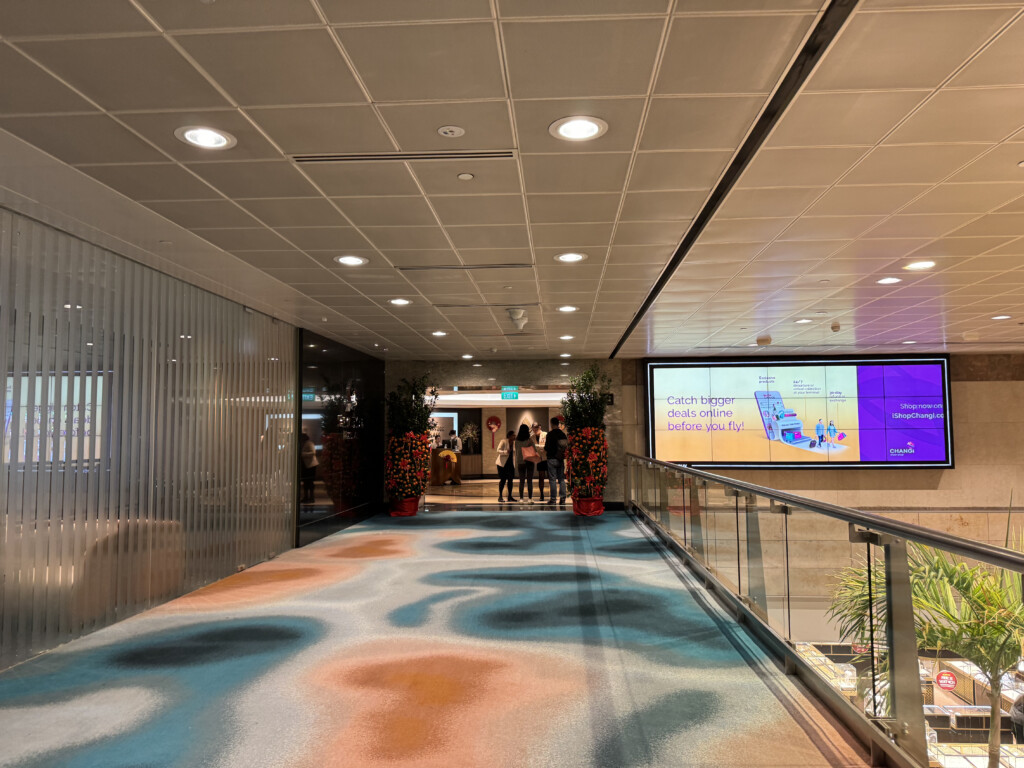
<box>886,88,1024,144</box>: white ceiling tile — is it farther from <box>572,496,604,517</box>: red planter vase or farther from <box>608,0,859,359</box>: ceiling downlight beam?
<box>572,496,604,517</box>: red planter vase

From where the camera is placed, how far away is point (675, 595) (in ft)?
19.7

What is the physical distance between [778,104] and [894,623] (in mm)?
2247

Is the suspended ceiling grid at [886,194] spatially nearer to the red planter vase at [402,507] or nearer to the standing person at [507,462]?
the red planter vase at [402,507]

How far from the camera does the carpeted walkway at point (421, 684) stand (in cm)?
315

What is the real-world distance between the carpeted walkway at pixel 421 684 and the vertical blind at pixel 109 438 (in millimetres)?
372

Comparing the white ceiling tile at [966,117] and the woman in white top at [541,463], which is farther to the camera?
the woman in white top at [541,463]

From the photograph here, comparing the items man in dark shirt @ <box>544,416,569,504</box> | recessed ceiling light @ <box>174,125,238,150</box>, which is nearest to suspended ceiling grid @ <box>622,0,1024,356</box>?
recessed ceiling light @ <box>174,125,238,150</box>

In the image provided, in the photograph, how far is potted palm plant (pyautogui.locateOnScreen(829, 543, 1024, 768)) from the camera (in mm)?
2133

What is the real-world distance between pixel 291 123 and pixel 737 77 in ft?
6.43

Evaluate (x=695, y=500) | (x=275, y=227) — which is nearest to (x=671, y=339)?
(x=695, y=500)

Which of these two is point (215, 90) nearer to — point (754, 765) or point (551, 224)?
point (551, 224)

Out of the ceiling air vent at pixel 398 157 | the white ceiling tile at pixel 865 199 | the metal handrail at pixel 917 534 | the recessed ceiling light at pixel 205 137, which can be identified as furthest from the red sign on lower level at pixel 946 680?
the recessed ceiling light at pixel 205 137

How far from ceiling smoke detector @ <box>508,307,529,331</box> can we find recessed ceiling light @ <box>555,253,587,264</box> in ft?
6.95

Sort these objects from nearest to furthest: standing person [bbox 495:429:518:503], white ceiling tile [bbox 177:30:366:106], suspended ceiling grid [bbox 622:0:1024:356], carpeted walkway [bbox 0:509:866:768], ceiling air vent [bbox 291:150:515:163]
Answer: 1. white ceiling tile [bbox 177:30:366:106]
2. suspended ceiling grid [bbox 622:0:1024:356]
3. carpeted walkway [bbox 0:509:866:768]
4. ceiling air vent [bbox 291:150:515:163]
5. standing person [bbox 495:429:518:503]
